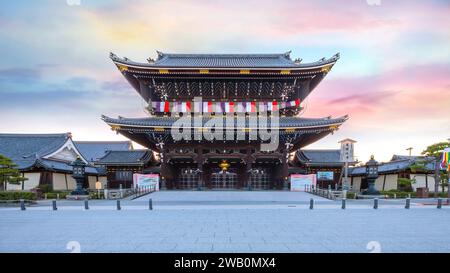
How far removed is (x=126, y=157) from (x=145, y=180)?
704 cm

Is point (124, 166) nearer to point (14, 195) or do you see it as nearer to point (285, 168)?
point (14, 195)

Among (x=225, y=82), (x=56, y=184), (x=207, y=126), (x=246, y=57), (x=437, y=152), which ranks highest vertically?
(x=246, y=57)

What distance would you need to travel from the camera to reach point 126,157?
34.4 m

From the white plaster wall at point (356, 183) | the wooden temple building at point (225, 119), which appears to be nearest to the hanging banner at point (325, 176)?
the wooden temple building at point (225, 119)

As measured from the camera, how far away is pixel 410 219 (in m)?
13.4

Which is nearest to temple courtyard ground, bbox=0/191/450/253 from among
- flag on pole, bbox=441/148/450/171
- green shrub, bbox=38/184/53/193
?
flag on pole, bbox=441/148/450/171

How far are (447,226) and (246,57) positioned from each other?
26.8 m

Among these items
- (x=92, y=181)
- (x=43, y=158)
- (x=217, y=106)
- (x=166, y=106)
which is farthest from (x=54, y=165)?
(x=217, y=106)

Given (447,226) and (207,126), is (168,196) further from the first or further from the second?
(447,226)

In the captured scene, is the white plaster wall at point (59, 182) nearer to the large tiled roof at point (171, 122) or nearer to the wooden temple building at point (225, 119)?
the wooden temple building at point (225, 119)

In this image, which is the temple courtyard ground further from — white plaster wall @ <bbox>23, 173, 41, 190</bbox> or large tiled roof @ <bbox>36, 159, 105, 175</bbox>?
white plaster wall @ <bbox>23, 173, 41, 190</bbox>

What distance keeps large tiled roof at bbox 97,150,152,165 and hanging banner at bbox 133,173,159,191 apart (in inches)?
166

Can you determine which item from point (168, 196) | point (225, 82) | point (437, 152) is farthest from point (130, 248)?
point (437, 152)

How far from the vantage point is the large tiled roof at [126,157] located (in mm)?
32969
